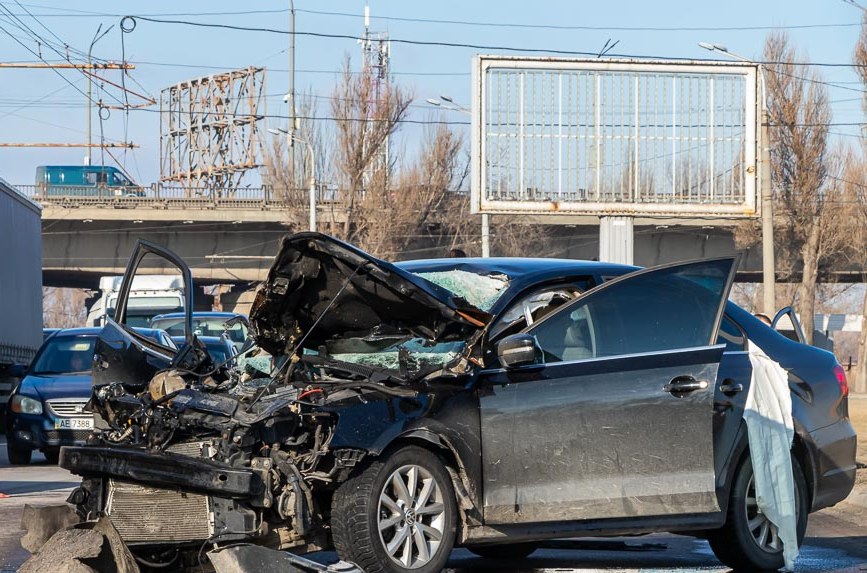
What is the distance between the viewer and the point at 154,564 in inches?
252

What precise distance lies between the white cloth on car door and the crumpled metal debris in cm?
244

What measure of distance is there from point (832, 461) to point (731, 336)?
1.06m

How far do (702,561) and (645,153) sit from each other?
1402 cm

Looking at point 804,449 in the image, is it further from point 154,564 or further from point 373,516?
point 154,564

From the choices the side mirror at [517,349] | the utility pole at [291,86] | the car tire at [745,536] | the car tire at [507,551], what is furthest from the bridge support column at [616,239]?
Result: the utility pole at [291,86]

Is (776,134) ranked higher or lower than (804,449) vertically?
higher

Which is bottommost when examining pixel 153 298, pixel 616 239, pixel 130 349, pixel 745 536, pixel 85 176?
pixel 745 536

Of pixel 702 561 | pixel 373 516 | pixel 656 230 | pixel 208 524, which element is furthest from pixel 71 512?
pixel 656 230

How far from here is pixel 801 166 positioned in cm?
4766

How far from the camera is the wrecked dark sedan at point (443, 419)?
243 inches

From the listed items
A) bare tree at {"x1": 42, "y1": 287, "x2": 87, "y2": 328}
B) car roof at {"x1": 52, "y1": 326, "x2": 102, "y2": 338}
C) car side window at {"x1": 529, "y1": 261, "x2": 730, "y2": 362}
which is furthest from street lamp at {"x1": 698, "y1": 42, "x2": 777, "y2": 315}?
bare tree at {"x1": 42, "y1": 287, "x2": 87, "y2": 328}

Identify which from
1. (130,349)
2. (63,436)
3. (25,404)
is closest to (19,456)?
(25,404)

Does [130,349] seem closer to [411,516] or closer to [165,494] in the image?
[165,494]

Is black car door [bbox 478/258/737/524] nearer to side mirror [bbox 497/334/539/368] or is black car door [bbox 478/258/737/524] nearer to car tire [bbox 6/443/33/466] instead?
side mirror [bbox 497/334/539/368]
